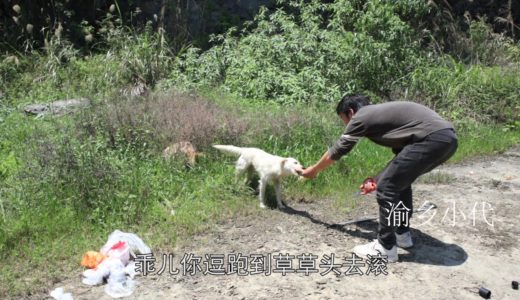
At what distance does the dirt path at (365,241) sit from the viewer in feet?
14.2

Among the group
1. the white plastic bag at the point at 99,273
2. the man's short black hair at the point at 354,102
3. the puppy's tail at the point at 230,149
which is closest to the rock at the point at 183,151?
the puppy's tail at the point at 230,149

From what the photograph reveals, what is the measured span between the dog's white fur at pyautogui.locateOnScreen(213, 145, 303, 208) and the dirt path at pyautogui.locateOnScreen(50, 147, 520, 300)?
0.28 meters

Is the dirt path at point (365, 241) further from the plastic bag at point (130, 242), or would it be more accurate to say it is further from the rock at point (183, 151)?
the rock at point (183, 151)

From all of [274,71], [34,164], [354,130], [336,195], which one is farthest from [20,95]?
[354,130]

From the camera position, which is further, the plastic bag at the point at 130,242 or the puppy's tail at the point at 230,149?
the puppy's tail at the point at 230,149

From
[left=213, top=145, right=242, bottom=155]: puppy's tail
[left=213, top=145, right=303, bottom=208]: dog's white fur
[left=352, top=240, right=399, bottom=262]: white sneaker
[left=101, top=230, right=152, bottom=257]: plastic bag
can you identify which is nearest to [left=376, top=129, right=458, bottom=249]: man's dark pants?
[left=352, top=240, right=399, bottom=262]: white sneaker

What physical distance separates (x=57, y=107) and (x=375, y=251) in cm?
506

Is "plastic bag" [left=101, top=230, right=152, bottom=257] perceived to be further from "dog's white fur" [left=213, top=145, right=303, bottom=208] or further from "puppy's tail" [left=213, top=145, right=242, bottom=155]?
"puppy's tail" [left=213, top=145, right=242, bottom=155]

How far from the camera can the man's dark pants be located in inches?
174

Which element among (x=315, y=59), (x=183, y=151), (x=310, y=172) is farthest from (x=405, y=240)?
(x=315, y=59)

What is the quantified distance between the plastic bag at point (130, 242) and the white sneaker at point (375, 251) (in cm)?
185

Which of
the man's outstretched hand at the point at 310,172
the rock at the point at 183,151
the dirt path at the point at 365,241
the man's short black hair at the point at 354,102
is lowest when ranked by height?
the dirt path at the point at 365,241

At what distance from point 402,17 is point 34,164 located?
7.00 metres

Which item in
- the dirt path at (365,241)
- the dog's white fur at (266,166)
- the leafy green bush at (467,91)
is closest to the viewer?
the dirt path at (365,241)
